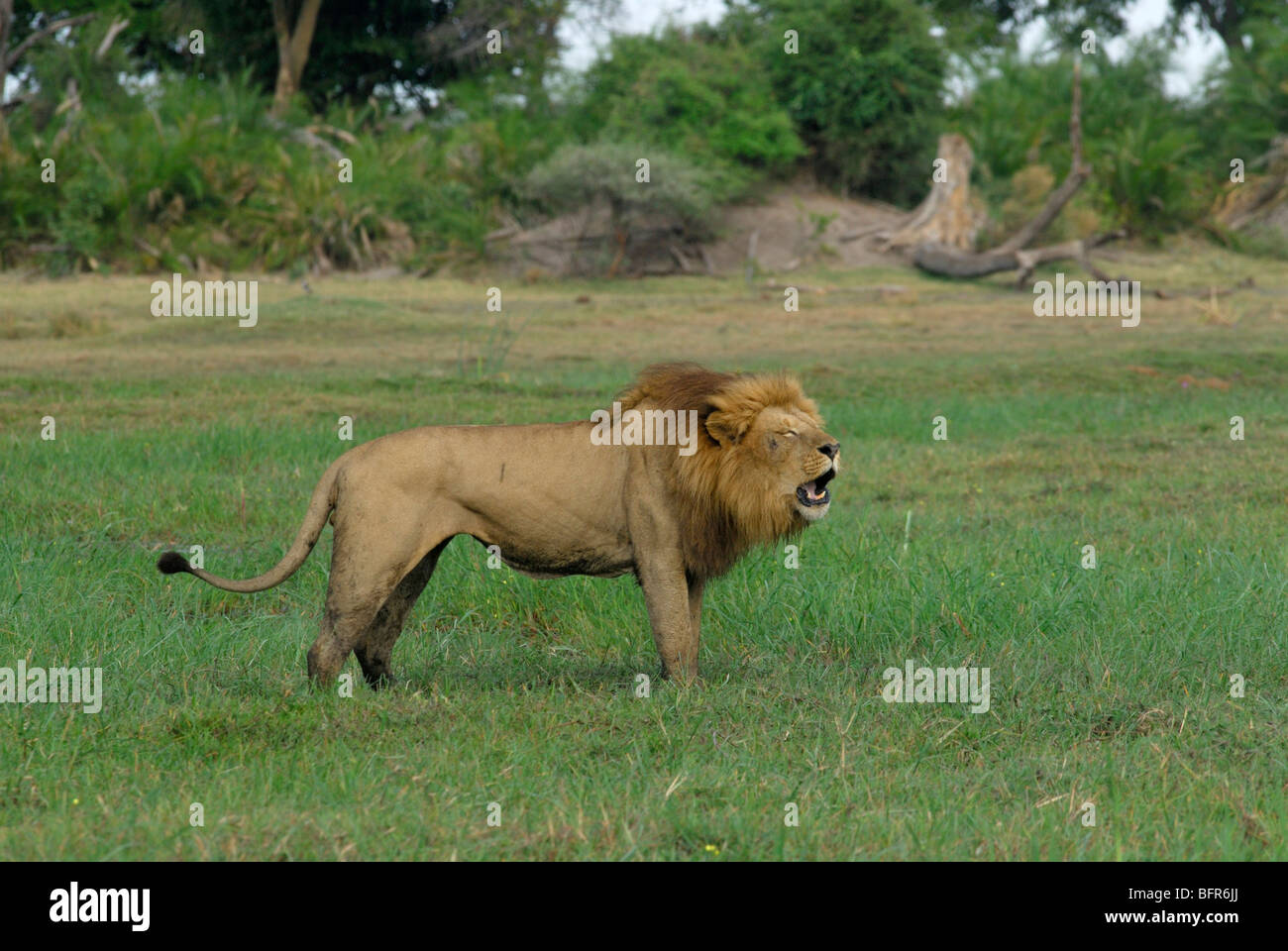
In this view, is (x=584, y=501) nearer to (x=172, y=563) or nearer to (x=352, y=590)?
(x=352, y=590)

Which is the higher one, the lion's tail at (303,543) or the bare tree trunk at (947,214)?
the bare tree trunk at (947,214)

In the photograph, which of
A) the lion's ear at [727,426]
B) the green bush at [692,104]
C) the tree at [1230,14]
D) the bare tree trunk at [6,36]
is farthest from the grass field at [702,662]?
the tree at [1230,14]

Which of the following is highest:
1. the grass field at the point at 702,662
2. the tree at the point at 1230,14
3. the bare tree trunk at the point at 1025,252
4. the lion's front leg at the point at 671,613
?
the tree at the point at 1230,14

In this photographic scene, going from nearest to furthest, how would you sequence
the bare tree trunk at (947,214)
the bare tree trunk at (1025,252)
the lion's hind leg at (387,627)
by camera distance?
1. the lion's hind leg at (387,627)
2. the bare tree trunk at (1025,252)
3. the bare tree trunk at (947,214)

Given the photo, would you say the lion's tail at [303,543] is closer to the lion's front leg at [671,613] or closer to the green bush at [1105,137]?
the lion's front leg at [671,613]

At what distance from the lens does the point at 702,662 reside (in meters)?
5.33

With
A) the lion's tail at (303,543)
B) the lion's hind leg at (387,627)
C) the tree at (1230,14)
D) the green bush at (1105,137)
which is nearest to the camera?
the lion's tail at (303,543)

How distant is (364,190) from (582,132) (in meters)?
4.81

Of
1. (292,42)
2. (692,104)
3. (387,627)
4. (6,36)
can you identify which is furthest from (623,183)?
(387,627)

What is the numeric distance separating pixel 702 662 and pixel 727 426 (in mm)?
1038

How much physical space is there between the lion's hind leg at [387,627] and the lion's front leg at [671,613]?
2.21 ft

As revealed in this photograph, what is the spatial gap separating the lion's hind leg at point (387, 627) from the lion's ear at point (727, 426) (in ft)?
3.06

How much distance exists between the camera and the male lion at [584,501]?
4.52m

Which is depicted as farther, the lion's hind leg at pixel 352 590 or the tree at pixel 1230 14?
the tree at pixel 1230 14
